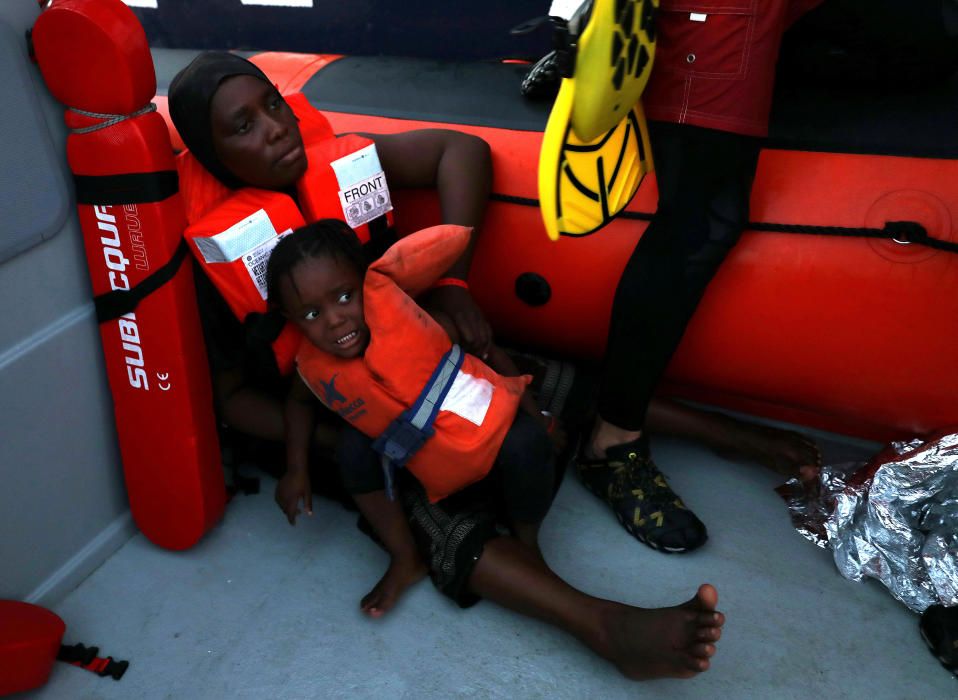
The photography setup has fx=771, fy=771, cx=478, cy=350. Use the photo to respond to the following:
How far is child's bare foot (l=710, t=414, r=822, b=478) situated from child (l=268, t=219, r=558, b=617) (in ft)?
1.23

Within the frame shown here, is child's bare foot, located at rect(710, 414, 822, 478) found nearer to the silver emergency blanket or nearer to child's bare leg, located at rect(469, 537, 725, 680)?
the silver emergency blanket

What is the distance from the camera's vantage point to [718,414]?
1.36 m

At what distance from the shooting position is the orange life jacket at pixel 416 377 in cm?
104

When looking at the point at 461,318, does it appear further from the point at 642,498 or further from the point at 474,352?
the point at 642,498

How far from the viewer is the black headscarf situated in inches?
42.6

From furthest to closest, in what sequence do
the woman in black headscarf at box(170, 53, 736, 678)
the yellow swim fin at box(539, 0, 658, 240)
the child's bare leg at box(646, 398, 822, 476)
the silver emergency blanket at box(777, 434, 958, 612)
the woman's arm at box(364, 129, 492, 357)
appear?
the child's bare leg at box(646, 398, 822, 476) → the woman's arm at box(364, 129, 492, 357) → the silver emergency blanket at box(777, 434, 958, 612) → the woman in black headscarf at box(170, 53, 736, 678) → the yellow swim fin at box(539, 0, 658, 240)

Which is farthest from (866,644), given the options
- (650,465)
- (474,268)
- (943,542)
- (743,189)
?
(474,268)

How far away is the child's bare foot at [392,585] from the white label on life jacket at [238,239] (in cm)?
51

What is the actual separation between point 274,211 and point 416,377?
332 millimetres

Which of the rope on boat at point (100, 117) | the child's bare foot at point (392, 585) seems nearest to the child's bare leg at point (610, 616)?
the child's bare foot at point (392, 585)

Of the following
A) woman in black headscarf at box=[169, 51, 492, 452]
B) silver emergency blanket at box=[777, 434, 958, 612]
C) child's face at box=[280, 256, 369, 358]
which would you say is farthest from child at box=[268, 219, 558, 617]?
silver emergency blanket at box=[777, 434, 958, 612]

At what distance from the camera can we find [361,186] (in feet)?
3.99

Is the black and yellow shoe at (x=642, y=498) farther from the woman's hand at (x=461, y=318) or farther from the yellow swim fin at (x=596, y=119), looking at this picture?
the yellow swim fin at (x=596, y=119)

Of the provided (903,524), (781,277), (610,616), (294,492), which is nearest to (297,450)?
(294,492)
